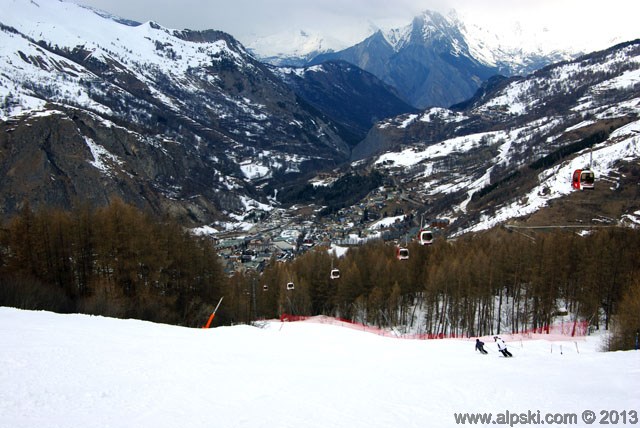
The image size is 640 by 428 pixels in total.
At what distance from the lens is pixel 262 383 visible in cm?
1817

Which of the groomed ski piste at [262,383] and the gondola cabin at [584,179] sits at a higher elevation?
the gondola cabin at [584,179]

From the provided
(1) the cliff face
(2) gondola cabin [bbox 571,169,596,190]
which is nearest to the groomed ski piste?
(2) gondola cabin [bbox 571,169,596,190]

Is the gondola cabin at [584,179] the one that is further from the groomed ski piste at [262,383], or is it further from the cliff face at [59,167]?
the cliff face at [59,167]

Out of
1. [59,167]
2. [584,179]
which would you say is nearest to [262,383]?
[584,179]

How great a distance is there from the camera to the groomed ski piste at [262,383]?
45.0ft

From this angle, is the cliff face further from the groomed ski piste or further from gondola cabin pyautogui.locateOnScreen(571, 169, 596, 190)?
gondola cabin pyautogui.locateOnScreen(571, 169, 596, 190)

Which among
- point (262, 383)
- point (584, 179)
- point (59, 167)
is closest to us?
point (262, 383)

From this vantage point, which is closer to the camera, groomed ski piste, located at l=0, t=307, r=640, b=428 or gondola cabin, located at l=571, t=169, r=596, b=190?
groomed ski piste, located at l=0, t=307, r=640, b=428

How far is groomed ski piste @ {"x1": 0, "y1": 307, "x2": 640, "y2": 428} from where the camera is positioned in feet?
45.0

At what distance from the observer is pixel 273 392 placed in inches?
665

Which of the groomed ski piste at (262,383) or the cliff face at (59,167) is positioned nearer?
the groomed ski piste at (262,383)

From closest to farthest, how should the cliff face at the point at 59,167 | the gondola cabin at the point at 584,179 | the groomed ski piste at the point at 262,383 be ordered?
the groomed ski piste at the point at 262,383, the gondola cabin at the point at 584,179, the cliff face at the point at 59,167

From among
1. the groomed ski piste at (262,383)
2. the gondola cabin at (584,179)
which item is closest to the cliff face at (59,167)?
the groomed ski piste at (262,383)

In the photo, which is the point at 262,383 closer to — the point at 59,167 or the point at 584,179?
the point at 584,179
